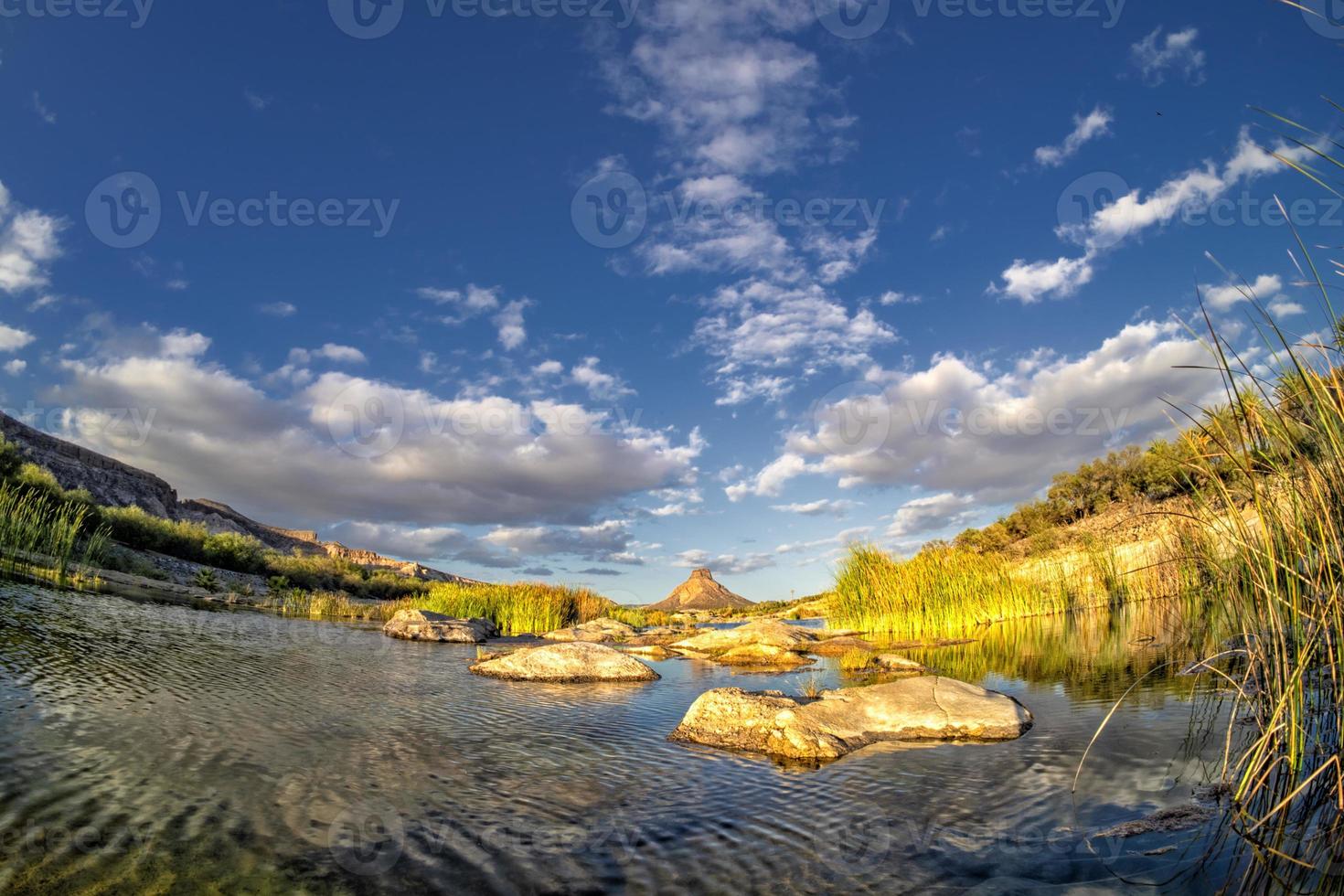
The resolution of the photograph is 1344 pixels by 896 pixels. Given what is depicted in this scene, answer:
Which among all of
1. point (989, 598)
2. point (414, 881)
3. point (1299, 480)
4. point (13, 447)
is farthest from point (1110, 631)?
point (13, 447)

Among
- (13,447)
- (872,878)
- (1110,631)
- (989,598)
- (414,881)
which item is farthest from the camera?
(13,447)

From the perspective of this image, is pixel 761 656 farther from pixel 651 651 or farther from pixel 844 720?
pixel 844 720

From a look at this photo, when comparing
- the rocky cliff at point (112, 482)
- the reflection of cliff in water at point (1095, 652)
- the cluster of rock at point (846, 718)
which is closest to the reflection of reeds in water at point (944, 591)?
the reflection of cliff in water at point (1095, 652)

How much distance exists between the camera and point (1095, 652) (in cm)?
1468

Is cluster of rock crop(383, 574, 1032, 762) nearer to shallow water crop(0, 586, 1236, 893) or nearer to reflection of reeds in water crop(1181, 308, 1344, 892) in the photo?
shallow water crop(0, 586, 1236, 893)

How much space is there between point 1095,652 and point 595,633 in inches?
622

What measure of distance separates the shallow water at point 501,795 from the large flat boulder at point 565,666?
252cm

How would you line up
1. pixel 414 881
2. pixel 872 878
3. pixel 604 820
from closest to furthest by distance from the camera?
pixel 414 881 < pixel 872 878 < pixel 604 820

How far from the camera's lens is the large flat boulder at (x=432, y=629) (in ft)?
65.4

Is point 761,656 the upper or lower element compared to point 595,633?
lower

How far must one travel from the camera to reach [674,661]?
57.2 feet

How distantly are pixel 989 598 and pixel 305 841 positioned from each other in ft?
76.3

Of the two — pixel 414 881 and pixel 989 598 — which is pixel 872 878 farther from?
pixel 989 598

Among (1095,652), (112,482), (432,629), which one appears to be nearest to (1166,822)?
(1095,652)
